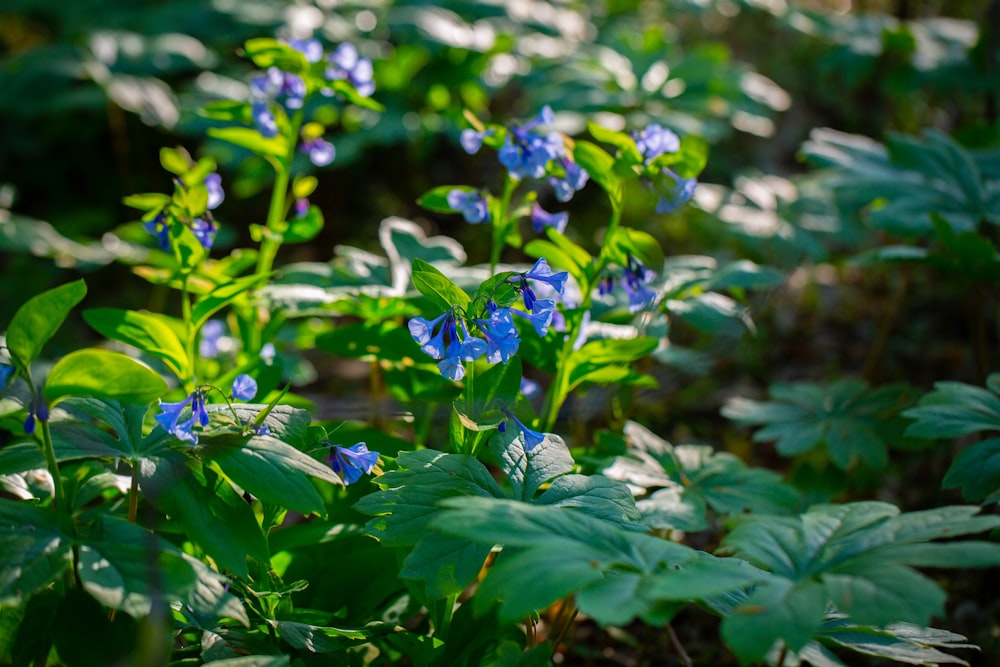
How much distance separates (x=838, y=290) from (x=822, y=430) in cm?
193

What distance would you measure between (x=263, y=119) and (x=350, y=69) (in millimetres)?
250

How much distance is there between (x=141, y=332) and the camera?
4.95 feet

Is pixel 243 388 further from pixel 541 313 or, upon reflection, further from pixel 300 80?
pixel 300 80

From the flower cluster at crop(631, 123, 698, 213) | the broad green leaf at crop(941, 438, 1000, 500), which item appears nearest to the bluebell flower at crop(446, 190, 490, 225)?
the flower cluster at crop(631, 123, 698, 213)

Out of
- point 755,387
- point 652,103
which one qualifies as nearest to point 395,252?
point 652,103

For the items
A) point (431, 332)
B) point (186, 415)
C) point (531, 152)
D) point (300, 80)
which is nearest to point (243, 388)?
point (186, 415)

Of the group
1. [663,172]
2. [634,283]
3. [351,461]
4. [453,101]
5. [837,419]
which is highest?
[663,172]

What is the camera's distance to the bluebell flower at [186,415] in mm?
1218

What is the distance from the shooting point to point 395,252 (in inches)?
77.7

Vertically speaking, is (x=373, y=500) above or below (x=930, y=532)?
below

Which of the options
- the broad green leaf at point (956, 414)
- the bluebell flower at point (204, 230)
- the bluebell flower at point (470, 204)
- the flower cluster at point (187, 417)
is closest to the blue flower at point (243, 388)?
the flower cluster at point (187, 417)

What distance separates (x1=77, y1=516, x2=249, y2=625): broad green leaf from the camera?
1.03m

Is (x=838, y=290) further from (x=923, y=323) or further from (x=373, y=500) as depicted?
(x=373, y=500)

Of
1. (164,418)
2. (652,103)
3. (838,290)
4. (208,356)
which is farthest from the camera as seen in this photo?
(838,290)
